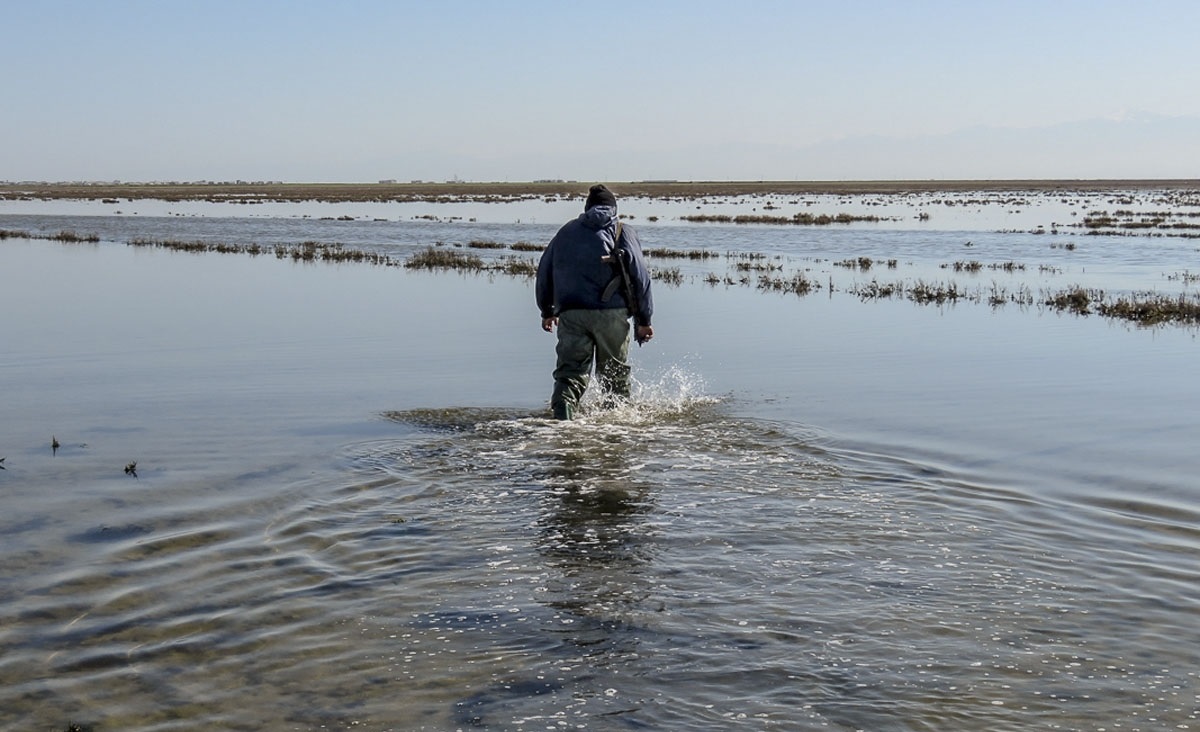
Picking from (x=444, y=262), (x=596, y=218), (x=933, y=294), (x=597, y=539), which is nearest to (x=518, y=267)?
(x=444, y=262)

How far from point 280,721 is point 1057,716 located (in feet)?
9.83

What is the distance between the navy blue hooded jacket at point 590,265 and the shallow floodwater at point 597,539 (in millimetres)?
1105

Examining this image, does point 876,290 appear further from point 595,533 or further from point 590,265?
point 595,533

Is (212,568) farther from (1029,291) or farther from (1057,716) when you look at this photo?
(1029,291)

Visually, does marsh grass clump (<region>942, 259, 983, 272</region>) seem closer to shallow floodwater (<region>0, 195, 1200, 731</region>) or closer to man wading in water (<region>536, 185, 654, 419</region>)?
shallow floodwater (<region>0, 195, 1200, 731</region>)

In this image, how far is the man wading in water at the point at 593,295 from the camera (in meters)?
10.1

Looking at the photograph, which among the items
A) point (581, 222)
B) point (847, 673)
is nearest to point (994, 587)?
point (847, 673)

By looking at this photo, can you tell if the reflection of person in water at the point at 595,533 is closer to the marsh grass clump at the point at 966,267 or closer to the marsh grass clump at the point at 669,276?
the marsh grass clump at the point at 669,276

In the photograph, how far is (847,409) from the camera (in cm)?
1154

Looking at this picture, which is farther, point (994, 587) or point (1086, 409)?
point (1086, 409)

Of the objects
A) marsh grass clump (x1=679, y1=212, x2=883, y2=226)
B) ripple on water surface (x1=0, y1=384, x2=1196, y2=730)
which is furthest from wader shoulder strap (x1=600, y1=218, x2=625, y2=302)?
marsh grass clump (x1=679, y1=212, x2=883, y2=226)

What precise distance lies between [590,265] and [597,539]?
11.9 ft

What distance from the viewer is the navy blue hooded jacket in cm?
1007

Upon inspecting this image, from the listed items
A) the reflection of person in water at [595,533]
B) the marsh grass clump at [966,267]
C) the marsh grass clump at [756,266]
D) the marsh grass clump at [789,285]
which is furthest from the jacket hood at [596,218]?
the marsh grass clump at [966,267]
